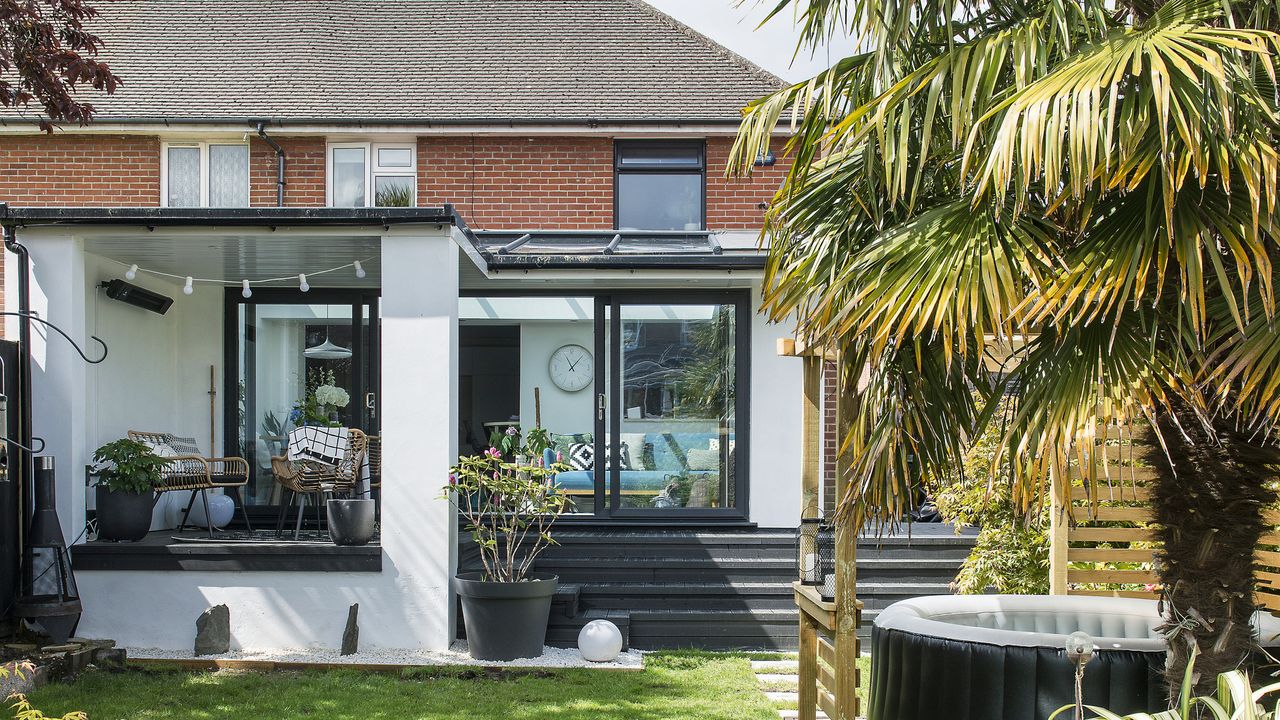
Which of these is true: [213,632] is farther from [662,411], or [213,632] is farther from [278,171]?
[278,171]

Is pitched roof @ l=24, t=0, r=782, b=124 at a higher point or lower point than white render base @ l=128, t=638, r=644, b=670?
higher

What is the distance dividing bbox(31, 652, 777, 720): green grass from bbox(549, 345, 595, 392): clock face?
3.78 m

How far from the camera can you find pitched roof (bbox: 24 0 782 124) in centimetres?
1282

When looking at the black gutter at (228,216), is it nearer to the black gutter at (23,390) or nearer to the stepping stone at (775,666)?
the black gutter at (23,390)

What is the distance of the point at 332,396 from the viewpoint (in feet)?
34.3

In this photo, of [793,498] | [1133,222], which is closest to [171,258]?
[793,498]

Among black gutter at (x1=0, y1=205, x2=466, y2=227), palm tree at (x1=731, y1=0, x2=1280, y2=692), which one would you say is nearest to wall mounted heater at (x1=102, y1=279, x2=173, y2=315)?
black gutter at (x1=0, y1=205, x2=466, y2=227)

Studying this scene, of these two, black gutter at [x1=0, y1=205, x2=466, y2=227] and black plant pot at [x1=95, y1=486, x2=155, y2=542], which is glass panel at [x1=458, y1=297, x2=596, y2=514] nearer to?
black gutter at [x1=0, y1=205, x2=466, y2=227]

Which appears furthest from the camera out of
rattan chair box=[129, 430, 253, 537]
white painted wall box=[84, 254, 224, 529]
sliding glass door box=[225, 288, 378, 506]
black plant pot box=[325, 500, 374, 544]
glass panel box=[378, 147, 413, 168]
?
glass panel box=[378, 147, 413, 168]

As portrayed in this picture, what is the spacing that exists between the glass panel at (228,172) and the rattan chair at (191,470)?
10.8 feet

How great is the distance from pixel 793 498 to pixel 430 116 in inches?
228

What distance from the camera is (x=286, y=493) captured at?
32.3 ft

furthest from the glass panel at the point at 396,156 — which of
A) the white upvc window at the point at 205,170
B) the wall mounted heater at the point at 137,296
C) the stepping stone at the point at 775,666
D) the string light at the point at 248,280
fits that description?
the stepping stone at the point at 775,666

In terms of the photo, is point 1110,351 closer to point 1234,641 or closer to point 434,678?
point 1234,641
